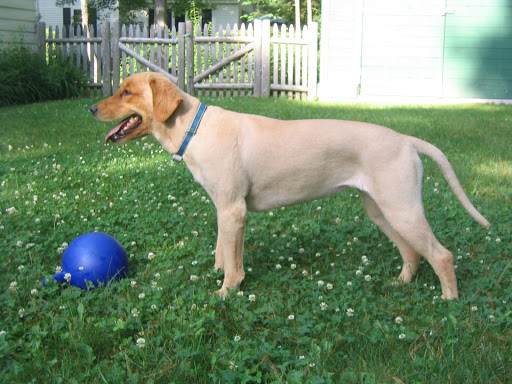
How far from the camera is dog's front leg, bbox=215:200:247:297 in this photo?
175 inches

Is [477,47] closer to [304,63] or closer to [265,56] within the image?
[304,63]

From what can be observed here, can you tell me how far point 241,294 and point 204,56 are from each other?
13865 millimetres

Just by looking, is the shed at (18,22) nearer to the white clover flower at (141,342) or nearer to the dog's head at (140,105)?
the dog's head at (140,105)

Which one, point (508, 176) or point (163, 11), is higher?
point (163, 11)

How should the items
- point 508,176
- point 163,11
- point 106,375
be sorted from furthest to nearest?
point 163,11 < point 508,176 < point 106,375

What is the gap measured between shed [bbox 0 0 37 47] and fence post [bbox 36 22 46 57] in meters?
0.11

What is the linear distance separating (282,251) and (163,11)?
22.4 meters

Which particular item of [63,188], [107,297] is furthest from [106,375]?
[63,188]

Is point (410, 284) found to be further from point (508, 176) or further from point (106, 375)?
point (508, 176)

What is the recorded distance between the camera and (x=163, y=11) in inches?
1033

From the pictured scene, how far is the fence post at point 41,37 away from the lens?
17.4 m

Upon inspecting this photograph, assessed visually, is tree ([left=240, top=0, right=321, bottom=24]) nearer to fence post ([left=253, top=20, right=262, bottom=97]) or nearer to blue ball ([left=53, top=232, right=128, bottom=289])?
fence post ([left=253, top=20, right=262, bottom=97])

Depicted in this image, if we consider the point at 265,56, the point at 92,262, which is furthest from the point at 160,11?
the point at 92,262

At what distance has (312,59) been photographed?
16.8m
